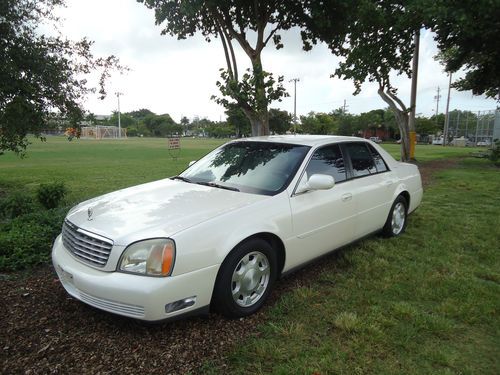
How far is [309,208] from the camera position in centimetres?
367

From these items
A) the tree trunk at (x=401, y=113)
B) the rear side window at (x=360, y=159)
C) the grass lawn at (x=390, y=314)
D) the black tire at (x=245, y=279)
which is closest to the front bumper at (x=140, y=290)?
the black tire at (x=245, y=279)

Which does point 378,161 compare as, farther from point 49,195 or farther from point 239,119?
point 239,119

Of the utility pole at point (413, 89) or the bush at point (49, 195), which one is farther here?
the utility pole at point (413, 89)

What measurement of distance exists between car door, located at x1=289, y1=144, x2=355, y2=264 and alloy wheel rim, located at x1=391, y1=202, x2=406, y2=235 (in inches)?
51.9

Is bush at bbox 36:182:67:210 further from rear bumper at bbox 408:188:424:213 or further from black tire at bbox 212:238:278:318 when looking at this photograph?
rear bumper at bbox 408:188:424:213

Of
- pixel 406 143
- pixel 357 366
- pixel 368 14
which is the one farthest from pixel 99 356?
pixel 406 143

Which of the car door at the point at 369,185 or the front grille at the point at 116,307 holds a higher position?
the car door at the point at 369,185

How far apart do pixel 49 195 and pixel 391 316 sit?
6156 millimetres

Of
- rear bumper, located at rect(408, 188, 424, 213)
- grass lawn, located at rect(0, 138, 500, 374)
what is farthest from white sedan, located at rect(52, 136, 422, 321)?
rear bumper, located at rect(408, 188, 424, 213)

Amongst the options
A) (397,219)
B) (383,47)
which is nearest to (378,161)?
(397,219)

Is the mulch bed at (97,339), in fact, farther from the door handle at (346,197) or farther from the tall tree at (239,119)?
the tall tree at (239,119)

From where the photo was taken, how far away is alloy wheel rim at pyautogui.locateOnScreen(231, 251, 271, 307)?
10.1 feet

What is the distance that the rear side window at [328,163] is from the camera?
3.99m

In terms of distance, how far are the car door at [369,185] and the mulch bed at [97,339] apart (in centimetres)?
184
